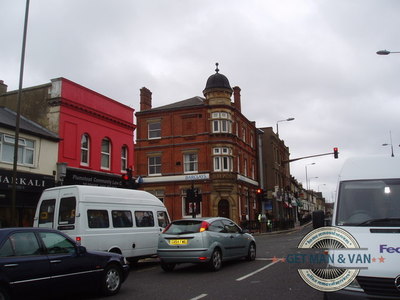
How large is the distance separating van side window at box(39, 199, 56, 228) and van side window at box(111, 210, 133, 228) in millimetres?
1744

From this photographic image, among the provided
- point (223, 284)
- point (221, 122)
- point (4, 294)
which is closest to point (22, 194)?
point (223, 284)

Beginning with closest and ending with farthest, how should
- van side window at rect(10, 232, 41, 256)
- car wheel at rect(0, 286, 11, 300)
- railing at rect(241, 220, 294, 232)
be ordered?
car wheel at rect(0, 286, 11, 300) → van side window at rect(10, 232, 41, 256) → railing at rect(241, 220, 294, 232)

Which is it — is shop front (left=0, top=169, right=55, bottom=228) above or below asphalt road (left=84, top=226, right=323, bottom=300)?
above

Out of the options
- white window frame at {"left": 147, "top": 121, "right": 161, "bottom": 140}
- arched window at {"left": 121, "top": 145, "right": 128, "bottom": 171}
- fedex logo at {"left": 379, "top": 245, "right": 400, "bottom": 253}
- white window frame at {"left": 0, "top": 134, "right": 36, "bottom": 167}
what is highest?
white window frame at {"left": 147, "top": 121, "right": 161, "bottom": 140}

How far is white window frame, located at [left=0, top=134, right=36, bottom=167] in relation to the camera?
56.6 feet

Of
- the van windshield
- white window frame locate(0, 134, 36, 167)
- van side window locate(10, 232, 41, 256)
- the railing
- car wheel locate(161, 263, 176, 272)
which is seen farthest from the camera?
the railing

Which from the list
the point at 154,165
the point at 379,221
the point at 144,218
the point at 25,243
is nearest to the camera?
the point at 379,221

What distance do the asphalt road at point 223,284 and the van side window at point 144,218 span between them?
1524 mm

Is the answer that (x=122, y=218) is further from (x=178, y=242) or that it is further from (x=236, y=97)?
(x=236, y=97)

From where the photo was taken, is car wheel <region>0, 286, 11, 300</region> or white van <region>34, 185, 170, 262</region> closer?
car wheel <region>0, 286, 11, 300</region>

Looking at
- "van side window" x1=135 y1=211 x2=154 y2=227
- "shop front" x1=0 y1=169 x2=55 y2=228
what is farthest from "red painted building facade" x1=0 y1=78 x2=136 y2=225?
"van side window" x1=135 y1=211 x2=154 y2=227

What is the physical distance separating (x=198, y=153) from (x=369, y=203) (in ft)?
104

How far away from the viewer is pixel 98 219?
1141cm

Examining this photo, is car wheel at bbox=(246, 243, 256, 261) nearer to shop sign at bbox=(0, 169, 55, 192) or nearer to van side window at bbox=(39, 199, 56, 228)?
van side window at bbox=(39, 199, 56, 228)
